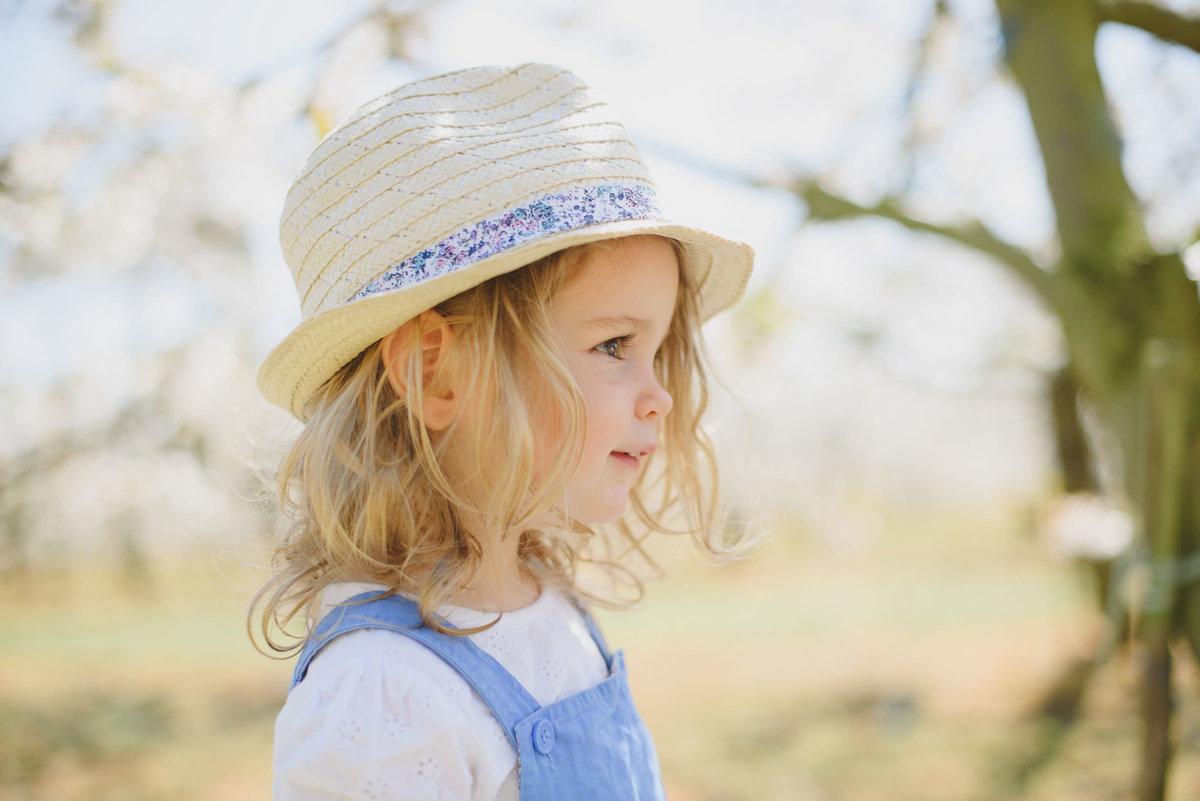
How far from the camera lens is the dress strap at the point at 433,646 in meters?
0.93

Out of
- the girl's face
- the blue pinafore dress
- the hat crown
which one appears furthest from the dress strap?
the hat crown

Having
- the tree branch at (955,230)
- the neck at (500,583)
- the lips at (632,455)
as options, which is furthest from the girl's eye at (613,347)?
the tree branch at (955,230)

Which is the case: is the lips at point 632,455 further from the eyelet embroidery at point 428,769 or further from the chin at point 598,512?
the eyelet embroidery at point 428,769

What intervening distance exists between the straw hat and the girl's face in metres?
0.07

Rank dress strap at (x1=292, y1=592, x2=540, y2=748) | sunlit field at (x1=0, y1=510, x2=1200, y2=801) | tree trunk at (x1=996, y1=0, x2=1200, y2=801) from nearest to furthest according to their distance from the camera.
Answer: dress strap at (x1=292, y1=592, x2=540, y2=748), tree trunk at (x1=996, y1=0, x2=1200, y2=801), sunlit field at (x1=0, y1=510, x2=1200, y2=801)

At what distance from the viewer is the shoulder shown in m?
0.81

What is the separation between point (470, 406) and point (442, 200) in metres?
0.25

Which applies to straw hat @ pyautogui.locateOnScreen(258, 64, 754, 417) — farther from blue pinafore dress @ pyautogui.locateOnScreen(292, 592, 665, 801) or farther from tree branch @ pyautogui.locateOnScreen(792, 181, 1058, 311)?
tree branch @ pyautogui.locateOnScreen(792, 181, 1058, 311)

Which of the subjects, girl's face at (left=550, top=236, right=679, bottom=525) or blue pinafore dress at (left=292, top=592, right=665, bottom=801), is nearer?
blue pinafore dress at (left=292, top=592, right=665, bottom=801)

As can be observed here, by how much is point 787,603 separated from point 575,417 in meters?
7.10

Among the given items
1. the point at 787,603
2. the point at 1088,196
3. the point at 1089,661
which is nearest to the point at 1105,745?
the point at 1089,661

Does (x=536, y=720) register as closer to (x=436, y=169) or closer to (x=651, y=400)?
(x=651, y=400)

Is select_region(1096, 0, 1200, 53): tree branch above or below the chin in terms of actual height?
above

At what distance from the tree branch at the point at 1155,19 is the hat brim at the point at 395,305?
A: 191 centimetres
